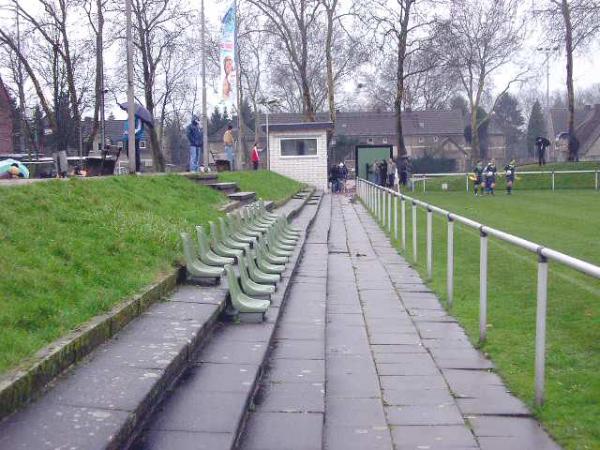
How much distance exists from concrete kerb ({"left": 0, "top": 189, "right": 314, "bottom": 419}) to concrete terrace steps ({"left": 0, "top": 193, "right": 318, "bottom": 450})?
0.04m

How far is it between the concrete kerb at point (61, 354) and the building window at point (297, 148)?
32.2 m

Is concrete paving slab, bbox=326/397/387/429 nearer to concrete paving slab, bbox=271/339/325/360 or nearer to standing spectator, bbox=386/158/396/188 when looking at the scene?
concrete paving slab, bbox=271/339/325/360

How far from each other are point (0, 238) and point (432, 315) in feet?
13.5

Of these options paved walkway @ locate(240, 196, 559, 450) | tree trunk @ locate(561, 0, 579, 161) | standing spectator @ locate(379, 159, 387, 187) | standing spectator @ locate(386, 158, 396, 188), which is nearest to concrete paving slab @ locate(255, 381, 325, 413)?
paved walkway @ locate(240, 196, 559, 450)

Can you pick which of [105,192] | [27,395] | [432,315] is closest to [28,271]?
[27,395]

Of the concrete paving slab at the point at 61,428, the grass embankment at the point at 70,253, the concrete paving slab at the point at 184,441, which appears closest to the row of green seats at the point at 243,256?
the grass embankment at the point at 70,253

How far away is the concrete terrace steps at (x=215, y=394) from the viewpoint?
12.5 ft

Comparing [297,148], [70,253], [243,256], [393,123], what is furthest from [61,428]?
[393,123]

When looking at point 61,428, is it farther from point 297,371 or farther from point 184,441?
point 297,371

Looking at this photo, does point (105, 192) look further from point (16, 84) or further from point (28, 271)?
point (16, 84)

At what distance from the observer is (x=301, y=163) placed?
124 ft

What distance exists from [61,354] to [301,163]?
34.1 meters

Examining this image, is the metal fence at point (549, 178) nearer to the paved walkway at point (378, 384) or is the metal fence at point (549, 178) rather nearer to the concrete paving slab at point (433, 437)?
the paved walkway at point (378, 384)

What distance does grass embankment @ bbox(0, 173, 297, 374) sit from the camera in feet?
14.3
